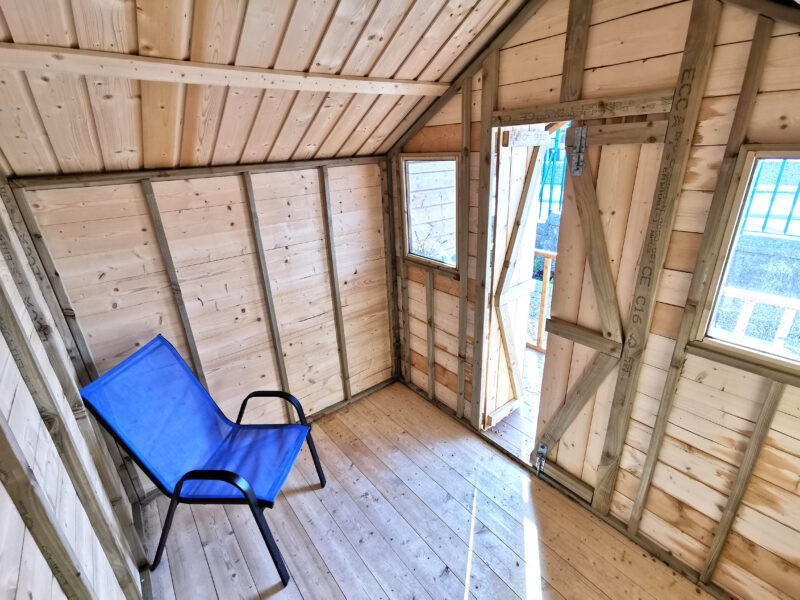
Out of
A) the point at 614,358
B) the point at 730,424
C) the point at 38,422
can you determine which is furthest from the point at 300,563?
the point at 730,424

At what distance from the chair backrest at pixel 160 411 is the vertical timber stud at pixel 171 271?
6.2 inches

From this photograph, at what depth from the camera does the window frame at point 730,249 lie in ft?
4.44

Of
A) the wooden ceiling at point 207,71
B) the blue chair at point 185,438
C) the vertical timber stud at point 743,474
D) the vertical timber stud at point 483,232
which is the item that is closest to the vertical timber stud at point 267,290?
the wooden ceiling at point 207,71

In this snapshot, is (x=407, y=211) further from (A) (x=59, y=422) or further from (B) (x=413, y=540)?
(A) (x=59, y=422)

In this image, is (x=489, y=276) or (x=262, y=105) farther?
(x=489, y=276)

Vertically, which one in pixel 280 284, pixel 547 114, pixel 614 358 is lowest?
pixel 614 358

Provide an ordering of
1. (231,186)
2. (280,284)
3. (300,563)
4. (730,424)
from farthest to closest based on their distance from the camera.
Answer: (280,284) < (231,186) < (300,563) < (730,424)

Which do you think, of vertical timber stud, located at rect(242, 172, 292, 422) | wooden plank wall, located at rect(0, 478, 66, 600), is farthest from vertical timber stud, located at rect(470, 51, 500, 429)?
wooden plank wall, located at rect(0, 478, 66, 600)

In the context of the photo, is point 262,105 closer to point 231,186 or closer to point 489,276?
point 231,186

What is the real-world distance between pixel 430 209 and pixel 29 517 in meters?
2.66

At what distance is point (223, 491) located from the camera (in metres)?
1.93

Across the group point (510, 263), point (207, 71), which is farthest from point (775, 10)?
point (207, 71)

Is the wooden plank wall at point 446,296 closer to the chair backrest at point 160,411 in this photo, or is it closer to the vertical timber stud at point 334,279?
the vertical timber stud at point 334,279

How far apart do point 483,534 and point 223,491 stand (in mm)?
1419
